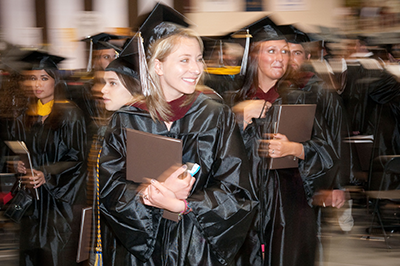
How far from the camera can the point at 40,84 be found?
9.77 ft

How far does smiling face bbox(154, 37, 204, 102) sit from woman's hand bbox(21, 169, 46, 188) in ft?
5.27

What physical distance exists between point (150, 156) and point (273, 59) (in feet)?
4.14

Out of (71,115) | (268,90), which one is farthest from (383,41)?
(71,115)

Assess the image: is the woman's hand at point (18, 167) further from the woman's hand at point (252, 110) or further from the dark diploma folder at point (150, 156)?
the woman's hand at point (252, 110)

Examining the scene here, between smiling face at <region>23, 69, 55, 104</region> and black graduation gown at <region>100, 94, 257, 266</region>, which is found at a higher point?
smiling face at <region>23, 69, 55, 104</region>

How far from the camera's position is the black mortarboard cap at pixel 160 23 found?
175 cm

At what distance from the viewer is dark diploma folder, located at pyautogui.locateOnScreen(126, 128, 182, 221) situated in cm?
155

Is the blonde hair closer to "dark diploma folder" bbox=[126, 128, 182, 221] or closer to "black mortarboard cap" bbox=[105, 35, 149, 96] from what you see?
"black mortarboard cap" bbox=[105, 35, 149, 96]

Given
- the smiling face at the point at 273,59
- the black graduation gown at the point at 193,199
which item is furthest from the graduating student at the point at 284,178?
the black graduation gown at the point at 193,199

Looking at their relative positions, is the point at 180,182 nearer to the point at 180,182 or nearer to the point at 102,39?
the point at 180,182

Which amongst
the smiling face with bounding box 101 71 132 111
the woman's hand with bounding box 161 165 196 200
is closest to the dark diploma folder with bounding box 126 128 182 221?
the woman's hand with bounding box 161 165 196 200

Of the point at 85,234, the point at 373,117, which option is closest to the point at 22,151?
the point at 85,234

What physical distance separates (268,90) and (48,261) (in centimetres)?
209

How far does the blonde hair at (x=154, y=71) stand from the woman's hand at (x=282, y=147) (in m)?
0.67
